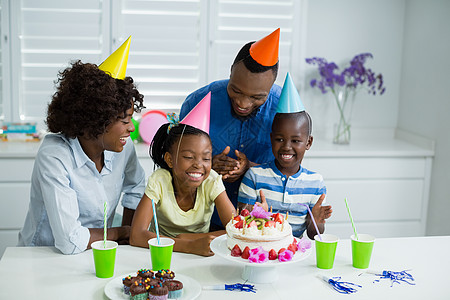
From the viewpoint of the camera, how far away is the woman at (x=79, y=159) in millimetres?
1788

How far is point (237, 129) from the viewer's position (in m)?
2.21

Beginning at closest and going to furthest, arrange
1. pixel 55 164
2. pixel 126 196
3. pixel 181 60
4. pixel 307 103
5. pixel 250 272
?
pixel 250 272, pixel 55 164, pixel 126 196, pixel 181 60, pixel 307 103

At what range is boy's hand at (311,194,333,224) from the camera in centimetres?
199

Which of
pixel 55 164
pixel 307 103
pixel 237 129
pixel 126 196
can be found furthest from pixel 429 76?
pixel 55 164

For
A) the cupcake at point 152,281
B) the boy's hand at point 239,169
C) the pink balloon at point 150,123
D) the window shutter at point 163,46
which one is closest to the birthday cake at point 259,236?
the cupcake at point 152,281

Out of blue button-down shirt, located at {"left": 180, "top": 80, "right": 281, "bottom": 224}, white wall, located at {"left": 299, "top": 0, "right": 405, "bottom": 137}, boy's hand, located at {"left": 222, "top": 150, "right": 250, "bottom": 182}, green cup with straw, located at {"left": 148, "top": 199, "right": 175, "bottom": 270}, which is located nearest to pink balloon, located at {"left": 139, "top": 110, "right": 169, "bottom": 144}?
white wall, located at {"left": 299, "top": 0, "right": 405, "bottom": 137}

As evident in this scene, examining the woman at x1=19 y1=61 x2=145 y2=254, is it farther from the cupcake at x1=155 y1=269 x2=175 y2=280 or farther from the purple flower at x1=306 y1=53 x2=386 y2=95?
the purple flower at x1=306 y1=53 x2=386 y2=95

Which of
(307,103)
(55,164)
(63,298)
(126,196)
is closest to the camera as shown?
(63,298)

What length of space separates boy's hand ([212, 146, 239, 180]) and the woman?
36cm

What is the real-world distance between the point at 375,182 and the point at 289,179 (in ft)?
5.41

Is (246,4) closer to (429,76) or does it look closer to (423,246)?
(429,76)

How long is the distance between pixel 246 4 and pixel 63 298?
2.60 meters

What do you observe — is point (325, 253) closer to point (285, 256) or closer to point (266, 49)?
point (285, 256)

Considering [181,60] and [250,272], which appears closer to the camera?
[250,272]
